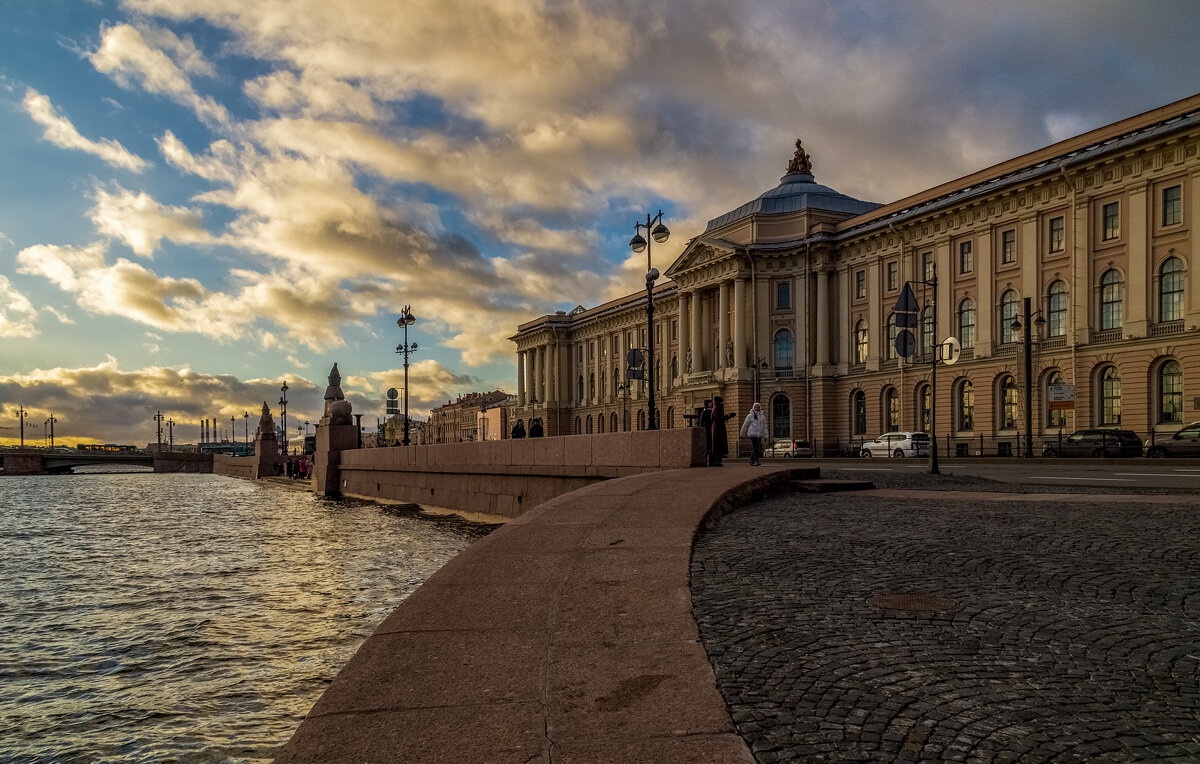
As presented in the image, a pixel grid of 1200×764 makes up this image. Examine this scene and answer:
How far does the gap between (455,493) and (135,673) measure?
17903mm

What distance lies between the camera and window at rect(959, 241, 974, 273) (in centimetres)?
4850

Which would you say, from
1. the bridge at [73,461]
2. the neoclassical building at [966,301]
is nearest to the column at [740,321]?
the neoclassical building at [966,301]

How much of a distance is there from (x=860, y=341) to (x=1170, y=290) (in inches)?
840

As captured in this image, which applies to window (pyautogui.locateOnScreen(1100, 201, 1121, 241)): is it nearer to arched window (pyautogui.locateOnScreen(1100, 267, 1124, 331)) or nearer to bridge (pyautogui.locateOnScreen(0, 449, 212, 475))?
arched window (pyautogui.locateOnScreen(1100, 267, 1124, 331))

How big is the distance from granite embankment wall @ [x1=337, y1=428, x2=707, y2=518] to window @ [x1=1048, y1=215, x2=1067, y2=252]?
113 ft

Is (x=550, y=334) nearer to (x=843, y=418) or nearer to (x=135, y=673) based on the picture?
(x=843, y=418)

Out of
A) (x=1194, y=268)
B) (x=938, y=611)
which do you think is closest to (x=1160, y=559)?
(x=938, y=611)

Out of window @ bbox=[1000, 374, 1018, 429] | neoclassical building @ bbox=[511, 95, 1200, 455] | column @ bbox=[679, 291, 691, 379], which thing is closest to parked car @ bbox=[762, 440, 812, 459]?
neoclassical building @ bbox=[511, 95, 1200, 455]

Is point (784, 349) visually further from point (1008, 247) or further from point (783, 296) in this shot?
point (1008, 247)

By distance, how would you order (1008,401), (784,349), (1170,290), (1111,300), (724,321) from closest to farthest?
(1170,290)
(1111,300)
(1008,401)
(784,349)
(724,321)

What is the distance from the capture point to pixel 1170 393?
121ft

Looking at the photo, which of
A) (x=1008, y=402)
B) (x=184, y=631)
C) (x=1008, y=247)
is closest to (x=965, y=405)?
(x=1008, y=402)

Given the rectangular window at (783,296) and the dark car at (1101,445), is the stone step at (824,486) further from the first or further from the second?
the rectangular window at (783,296)

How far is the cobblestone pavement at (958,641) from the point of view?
10.1 ft
